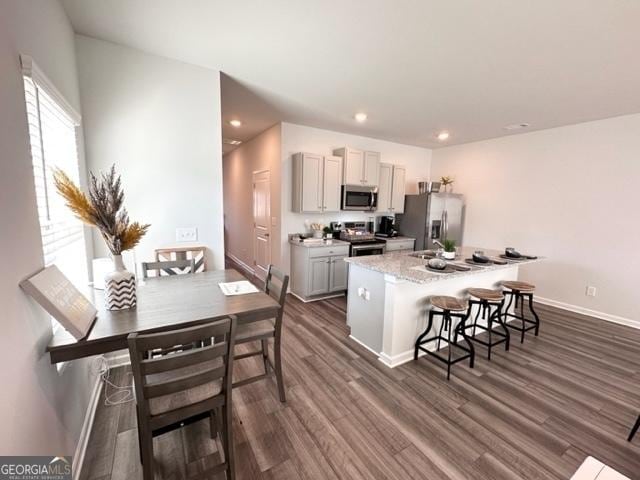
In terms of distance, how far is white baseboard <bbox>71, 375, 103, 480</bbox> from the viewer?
1.46 m

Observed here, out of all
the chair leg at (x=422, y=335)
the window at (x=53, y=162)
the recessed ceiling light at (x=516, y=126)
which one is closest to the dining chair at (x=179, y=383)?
the window at (x=53, y=162)

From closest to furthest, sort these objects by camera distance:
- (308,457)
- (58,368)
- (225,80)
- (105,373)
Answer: (58,368), (308,457), (105,373), (225,80)

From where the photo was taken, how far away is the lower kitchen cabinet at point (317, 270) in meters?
4.10

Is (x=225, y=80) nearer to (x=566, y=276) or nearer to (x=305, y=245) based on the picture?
(x=305, y=245)

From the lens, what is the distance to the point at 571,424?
1910 mm

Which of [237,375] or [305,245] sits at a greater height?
[305,245]

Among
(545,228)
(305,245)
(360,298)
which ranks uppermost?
(545,228)

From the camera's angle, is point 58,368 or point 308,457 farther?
point 308,457

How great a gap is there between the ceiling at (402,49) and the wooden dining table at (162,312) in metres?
1.93

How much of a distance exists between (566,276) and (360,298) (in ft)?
11.5

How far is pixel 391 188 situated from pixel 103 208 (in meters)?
4.59

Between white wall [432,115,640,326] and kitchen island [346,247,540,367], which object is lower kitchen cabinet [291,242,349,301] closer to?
kitchen island [346,247,540,367]

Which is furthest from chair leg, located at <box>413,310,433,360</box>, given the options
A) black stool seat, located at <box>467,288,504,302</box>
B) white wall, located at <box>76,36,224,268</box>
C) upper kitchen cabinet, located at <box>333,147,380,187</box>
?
upper kitchen cabinet, located at <box>333,147,380,187</box>

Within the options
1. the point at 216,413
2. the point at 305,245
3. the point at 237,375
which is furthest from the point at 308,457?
the point at 305,245
